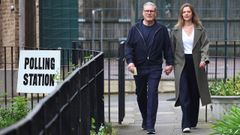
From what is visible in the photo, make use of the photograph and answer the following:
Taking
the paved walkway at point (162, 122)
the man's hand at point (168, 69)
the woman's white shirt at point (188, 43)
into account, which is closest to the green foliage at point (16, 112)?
the paved walkway at point (162, 122)

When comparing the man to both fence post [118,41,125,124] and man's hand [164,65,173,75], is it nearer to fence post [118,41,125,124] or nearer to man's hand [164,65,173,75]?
man's hand [164,65,173,75]


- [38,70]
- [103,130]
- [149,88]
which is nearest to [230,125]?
[103,130]

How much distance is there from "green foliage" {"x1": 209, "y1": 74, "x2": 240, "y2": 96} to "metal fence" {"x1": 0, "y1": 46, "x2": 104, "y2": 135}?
6.65 feet

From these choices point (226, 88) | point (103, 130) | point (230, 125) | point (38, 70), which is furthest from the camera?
point (226, 88)

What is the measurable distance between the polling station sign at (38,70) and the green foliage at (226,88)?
252 centimetres

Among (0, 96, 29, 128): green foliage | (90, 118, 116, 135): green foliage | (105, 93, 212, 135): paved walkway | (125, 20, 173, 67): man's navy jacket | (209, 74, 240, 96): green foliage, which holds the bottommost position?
(105, 93, 212, 135): paved walkway

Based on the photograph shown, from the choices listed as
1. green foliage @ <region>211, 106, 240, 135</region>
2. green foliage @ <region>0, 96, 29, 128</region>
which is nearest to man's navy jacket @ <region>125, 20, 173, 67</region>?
green foliage @ <region>0, 96, 29, 128</region>

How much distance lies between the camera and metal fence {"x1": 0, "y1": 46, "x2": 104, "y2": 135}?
3324 millimetres

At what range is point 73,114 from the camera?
17.8 ft

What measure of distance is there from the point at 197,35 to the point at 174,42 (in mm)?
343

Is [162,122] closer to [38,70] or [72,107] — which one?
[38,70]

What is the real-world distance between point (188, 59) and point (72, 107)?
402 centimetres

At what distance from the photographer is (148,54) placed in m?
8.91

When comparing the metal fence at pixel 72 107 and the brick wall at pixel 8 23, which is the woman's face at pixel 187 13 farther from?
the brick wall at pixel 8 23
